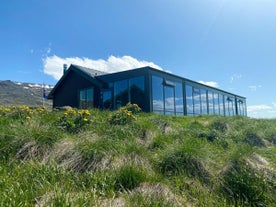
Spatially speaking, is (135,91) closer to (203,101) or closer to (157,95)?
(157,95)

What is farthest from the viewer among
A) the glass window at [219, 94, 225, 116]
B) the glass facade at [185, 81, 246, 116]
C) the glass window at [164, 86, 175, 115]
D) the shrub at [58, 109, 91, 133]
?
the glass window at [219, 94, 225, 116]

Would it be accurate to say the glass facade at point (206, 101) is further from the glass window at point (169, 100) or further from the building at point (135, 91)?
the glass window at point (169, 100)

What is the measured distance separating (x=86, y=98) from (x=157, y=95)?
19.5 feet

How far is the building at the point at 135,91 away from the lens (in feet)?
40.5

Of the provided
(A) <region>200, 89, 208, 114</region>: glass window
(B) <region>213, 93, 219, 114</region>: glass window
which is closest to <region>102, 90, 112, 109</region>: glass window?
(A) <region>200, 89, 208, 114</region>: glass window

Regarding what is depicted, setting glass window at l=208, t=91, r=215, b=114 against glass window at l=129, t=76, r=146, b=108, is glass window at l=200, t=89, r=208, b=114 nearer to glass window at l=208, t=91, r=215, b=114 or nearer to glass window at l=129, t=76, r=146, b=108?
glass window at l=208, t=91, r=215, b=114

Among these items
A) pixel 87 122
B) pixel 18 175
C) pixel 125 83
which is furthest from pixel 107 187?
pixel 125 83

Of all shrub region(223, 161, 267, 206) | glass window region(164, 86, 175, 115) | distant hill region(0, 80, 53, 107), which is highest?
distant hill region(0, 80, 53, 107)

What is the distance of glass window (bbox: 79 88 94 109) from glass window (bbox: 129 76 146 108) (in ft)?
12.1

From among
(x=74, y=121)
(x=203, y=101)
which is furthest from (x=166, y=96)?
(x=74, y=121)

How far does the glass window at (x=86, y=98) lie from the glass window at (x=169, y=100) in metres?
5.55

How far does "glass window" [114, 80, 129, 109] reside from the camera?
13195 mm

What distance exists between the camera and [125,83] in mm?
13266

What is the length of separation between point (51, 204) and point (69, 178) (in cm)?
73
